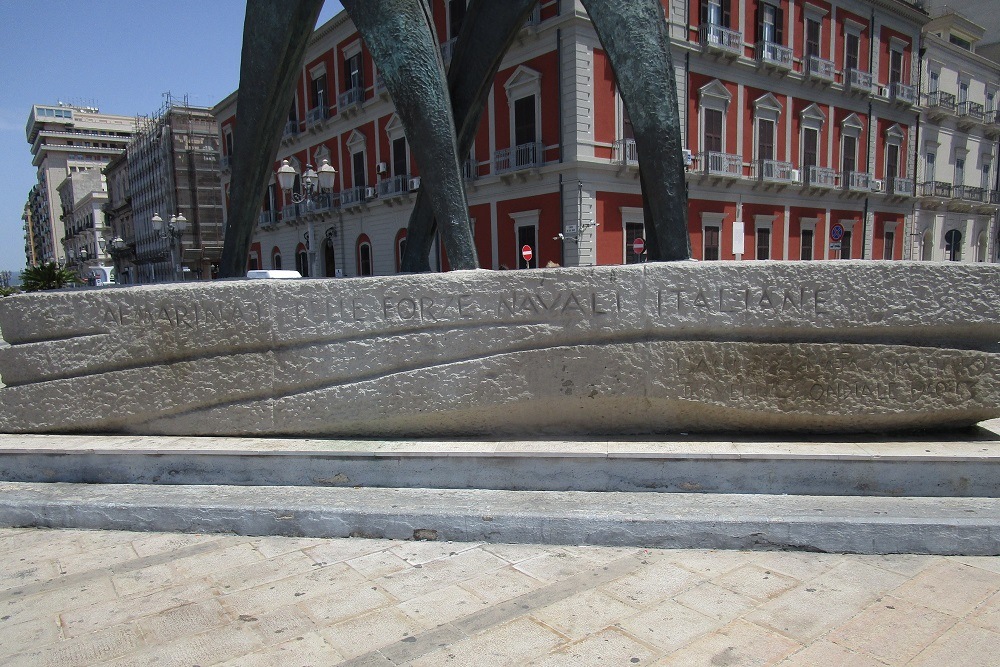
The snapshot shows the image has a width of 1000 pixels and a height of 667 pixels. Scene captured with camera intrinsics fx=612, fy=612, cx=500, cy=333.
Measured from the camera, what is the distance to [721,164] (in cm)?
1934

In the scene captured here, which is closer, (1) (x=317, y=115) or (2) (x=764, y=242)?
(2) (x=764, y=242)

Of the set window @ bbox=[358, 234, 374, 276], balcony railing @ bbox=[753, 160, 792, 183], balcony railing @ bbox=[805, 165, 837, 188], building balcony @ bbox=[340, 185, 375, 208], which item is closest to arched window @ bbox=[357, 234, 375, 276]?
window @ bbox=[358, 234, 374, 276]

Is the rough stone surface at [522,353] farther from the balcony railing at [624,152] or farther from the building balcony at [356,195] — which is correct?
the building balcony at [356,195]

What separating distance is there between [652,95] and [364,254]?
2238 centimetres

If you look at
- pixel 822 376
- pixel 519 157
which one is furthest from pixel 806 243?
pixel 822 376

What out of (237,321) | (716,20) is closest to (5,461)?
(237,321)

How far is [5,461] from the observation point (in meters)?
3.20

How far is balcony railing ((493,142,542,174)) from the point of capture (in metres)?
17.0

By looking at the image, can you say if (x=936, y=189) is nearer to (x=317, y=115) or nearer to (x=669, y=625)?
(x=317, y=115)

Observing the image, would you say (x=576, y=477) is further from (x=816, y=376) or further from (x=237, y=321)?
(x=237, y=321)

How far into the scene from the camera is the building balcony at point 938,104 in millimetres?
27094

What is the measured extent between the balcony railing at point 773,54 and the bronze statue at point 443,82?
19090 millimetres

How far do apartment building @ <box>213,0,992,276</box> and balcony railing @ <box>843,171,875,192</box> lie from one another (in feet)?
0.32

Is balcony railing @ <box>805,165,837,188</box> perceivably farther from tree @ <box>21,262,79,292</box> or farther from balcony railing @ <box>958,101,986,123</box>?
tree @ <box>21,262,79,292</box>
